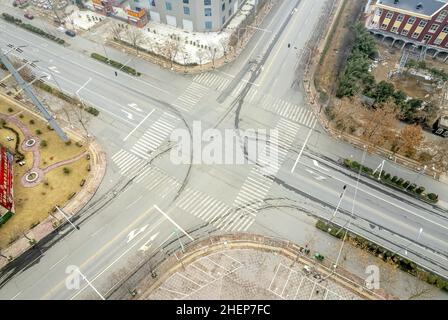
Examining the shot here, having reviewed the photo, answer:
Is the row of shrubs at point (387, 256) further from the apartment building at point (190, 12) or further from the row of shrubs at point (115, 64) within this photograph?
the apartment building at point (190, 12)

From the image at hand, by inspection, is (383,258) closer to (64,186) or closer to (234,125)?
(234,125)

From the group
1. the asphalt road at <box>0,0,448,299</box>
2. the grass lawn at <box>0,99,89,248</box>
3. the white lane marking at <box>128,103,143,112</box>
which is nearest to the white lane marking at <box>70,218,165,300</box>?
the asphalt road at <box>0,0,448,299</box>

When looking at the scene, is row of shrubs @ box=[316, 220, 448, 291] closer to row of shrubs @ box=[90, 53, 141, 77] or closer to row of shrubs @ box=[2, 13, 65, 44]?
row of shrubs @ box=[90, 53, 141, 77]

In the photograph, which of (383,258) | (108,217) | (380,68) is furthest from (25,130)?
(380,68)

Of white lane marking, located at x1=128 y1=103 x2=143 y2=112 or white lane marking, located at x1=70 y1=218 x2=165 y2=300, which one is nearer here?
white lane marking, located at x1=70 y1=218 x2=165 y2=300

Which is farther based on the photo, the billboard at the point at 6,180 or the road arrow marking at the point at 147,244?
the billboard at the point at 6,180

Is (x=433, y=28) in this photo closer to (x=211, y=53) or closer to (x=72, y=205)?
(x=211, y=53)

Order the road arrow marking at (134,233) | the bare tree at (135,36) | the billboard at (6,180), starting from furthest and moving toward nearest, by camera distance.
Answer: the bare tree at (135,36)
the billboard at (6,180)
the road arrow marking at (134,233)

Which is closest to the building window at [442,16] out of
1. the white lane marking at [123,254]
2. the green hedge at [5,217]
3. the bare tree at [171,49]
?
the bare tree at [171,49]

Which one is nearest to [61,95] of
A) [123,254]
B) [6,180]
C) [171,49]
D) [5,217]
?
[6,180]
